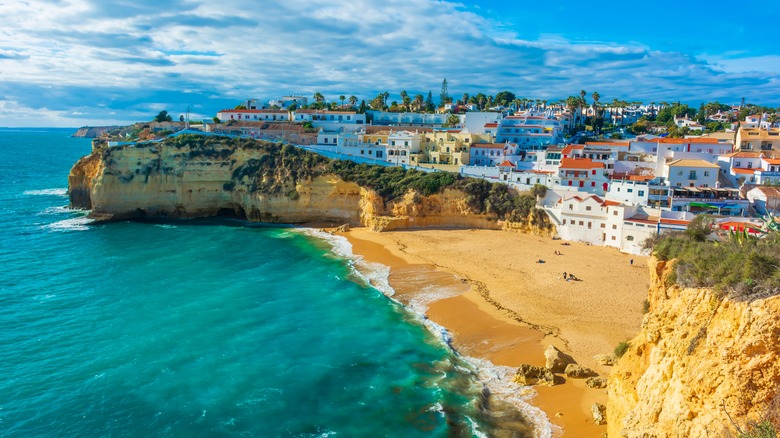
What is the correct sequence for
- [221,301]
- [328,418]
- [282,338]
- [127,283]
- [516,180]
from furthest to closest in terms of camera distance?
1. [516,180]
2. [127,283]
3. [221,301]
4. [282,338]
5. [328,418]

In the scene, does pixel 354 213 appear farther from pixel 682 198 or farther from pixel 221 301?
pixel 682 198

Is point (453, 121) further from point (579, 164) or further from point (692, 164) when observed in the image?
point (692, 164)

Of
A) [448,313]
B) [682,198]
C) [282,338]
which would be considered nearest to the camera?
[282,338]

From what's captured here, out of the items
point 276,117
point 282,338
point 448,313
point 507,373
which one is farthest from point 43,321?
point 276,117

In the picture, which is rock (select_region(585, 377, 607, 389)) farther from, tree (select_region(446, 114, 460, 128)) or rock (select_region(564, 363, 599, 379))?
tree (select_region(446, 114, 460, 128))

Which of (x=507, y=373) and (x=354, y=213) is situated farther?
(x=354, y=213)

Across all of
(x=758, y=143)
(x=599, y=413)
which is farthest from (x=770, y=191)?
(x=599, y=413)
